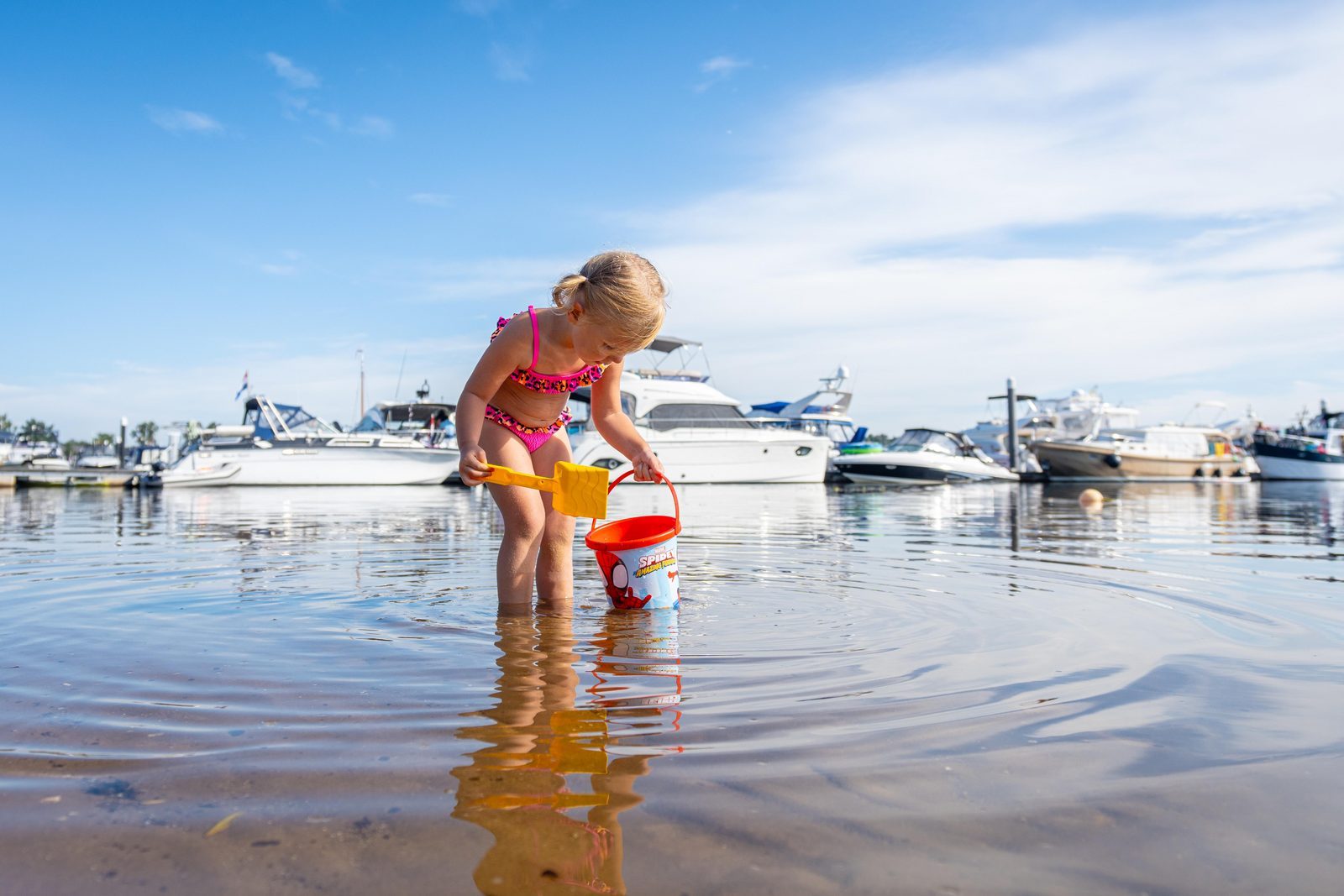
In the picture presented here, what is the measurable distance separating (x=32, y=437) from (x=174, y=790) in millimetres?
92466

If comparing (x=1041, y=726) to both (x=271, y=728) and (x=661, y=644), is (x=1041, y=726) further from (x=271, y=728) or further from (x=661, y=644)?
(x=271, y=728)

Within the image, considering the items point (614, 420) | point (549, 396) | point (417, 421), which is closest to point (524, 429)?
point (549, 396)

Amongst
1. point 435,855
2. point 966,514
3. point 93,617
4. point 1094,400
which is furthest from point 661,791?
point 1094,400

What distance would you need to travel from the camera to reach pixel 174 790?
5.32 ft

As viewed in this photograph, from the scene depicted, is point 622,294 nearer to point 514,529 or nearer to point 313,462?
point 514,529

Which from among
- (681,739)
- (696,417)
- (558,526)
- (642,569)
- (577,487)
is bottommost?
(681,739)

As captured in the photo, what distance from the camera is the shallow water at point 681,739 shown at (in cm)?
134

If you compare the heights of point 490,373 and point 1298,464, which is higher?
point 490,373

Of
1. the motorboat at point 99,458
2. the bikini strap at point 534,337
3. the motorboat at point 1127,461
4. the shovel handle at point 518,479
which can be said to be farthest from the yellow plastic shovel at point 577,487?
the motorboat at point 1127,461

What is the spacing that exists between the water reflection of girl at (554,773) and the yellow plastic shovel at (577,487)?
0.68 metres

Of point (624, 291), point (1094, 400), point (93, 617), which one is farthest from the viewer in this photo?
point (1094, 400)

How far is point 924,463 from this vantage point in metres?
28.8

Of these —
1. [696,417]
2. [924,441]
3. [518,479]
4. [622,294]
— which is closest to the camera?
[622,294]

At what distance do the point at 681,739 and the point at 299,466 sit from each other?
2579 centimetres
